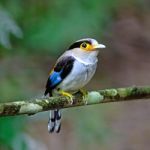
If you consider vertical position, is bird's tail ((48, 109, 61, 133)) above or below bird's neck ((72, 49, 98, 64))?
below

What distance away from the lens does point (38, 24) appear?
6277 millimetres

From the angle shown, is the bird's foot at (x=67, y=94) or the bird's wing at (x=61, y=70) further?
the bird's wing at (x=61, y=70)

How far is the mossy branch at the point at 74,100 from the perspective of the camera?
330 cm

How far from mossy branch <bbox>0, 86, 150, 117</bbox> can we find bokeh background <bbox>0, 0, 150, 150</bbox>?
2.00 ft

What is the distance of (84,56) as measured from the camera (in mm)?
3879

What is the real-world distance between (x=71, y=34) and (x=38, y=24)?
33.4 inches

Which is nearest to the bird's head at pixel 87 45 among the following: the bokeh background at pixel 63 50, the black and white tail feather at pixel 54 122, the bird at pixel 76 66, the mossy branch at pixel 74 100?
the bird at pixel 76 66

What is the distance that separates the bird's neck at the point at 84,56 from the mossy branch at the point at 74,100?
0.66ft

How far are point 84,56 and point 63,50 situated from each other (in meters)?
4.16

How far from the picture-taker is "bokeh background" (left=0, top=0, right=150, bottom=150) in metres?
5.06

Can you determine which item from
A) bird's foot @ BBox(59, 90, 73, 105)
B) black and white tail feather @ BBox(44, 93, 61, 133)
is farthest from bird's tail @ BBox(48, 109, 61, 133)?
bird's foot @ BBox(59, 90, 73, 105)

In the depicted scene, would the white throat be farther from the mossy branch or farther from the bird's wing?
the mossy branch

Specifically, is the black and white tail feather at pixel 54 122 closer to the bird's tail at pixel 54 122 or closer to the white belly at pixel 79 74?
the bird's tail at pixel 54 122

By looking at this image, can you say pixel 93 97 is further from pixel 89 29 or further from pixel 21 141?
pixel 89 29
